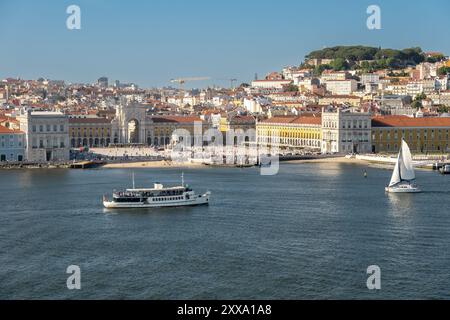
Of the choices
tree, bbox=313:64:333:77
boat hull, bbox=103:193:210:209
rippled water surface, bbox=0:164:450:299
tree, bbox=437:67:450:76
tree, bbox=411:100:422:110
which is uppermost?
tree, bbox=313:64:333:77

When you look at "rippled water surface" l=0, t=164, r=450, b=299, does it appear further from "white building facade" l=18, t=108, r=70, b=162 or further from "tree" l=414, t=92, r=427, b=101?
"tree" l=414, t=92, r=427, b=101

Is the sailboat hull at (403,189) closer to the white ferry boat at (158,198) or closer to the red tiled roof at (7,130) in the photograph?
the white ferry boat at (158,198)

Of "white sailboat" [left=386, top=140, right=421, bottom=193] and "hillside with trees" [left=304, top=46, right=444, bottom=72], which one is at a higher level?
"hillside with trees" [left=304, top=46, right=444, bottom=72]

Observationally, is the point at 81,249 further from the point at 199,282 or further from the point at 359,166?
the point at 359,166

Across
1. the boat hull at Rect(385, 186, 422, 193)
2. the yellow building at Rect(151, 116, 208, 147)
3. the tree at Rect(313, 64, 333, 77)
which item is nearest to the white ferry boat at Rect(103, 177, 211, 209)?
the boat hull at Rect(385, 186, 422, 193)

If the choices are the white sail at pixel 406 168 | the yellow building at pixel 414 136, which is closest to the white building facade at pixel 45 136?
the yellow building at pixel 414 136

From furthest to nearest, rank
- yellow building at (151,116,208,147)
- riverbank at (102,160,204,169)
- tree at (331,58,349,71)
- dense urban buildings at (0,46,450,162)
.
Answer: tree at (331,58,349,71) < yellow building at (151,116,208,147) < dense urban buildings at (0,46,450,162) < riverbank at (102,160,204,169)
